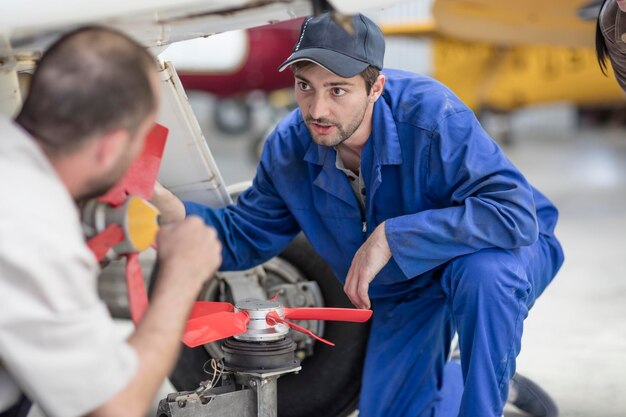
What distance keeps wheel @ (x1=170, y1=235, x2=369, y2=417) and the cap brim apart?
60cm

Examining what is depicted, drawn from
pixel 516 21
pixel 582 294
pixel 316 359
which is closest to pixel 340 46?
pixel 316 359

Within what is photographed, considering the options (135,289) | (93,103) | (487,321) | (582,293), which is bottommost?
(582,293)

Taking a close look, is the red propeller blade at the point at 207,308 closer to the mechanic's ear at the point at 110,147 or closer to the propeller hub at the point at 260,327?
the propeller hub at the point at 260,327

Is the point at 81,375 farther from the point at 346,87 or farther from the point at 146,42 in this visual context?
the point at 346,87

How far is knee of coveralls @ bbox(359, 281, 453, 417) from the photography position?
219 cm

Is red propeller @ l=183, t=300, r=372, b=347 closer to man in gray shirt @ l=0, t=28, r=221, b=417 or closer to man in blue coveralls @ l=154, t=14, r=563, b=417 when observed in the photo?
man in blue coveralls @ l=154, t=14, r=563, b=417

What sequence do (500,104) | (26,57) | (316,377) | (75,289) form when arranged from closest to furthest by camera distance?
1. (75,289)
2. (26,57)
3. (316,377)
4. (500,104)

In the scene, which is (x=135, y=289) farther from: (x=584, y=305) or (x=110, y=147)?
(x=584, y=305)

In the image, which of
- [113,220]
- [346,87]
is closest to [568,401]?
[346,87]

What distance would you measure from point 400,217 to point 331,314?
0.85ft

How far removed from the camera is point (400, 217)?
6.41 feet

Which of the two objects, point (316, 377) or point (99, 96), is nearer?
point (99, 96)

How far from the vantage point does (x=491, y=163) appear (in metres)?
1.96

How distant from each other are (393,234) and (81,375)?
91cm
